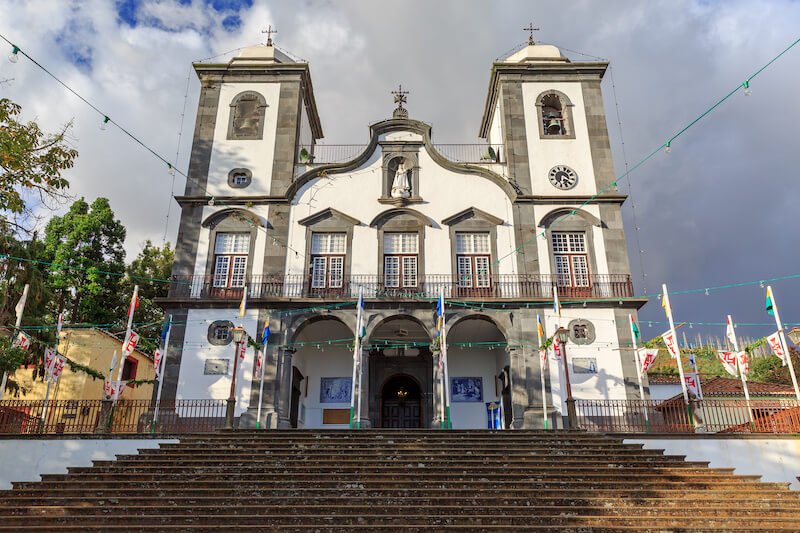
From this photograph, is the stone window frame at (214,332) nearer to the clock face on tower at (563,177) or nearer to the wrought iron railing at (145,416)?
the wrought iron railing at (145,416)

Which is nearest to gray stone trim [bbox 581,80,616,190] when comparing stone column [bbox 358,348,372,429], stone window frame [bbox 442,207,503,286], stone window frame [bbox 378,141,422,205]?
stone window frame [bbox 442,207,503,286]

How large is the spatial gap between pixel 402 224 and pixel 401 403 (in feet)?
21.2

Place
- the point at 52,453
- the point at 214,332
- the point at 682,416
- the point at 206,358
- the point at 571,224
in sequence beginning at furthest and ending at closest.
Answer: the point at 571,224, the point at 214,332, the point at 206,358, the point at 682,416, the point at 52,453

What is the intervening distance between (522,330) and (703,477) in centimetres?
780

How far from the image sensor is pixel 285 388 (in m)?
19.0

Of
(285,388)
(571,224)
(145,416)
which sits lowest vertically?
(145,416)

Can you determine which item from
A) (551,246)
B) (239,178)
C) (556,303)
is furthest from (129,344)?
(551,246)

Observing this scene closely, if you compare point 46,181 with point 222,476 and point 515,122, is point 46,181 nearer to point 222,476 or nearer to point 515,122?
point 222,476

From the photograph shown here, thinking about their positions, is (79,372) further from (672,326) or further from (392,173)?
(672,326)

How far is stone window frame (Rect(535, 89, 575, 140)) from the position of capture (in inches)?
896

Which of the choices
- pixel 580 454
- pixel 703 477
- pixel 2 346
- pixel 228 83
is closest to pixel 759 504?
pixel 703 477

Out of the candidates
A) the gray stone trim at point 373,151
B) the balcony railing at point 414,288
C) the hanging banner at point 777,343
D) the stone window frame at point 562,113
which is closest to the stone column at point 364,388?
the balcony railing at point 414,288

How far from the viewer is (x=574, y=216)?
21375 mm

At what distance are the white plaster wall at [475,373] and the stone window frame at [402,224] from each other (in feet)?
12.8
